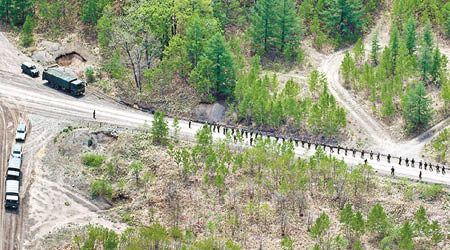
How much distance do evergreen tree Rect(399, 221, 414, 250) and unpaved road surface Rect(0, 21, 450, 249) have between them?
15.3m

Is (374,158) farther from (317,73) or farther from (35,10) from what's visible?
(35,10)

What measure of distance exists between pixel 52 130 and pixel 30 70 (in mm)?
19160

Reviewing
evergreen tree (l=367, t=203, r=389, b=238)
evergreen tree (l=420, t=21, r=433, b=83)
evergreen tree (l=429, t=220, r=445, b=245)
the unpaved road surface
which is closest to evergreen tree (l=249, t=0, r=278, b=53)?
the unpaved road surface

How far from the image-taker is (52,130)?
117 meters

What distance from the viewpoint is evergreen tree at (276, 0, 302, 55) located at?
5379 inches

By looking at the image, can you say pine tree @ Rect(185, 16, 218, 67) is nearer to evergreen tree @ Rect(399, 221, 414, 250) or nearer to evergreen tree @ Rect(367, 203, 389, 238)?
evergreen tree @ Rect(367, 203, 389, 238)

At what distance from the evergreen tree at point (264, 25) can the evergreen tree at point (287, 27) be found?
42.2 inches

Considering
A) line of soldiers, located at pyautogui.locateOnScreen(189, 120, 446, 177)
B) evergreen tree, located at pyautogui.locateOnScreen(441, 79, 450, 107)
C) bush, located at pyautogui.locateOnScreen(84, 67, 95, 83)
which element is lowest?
line of soldiers, located at pyautogui.locateOnScreen(189, 120, 446, 177)

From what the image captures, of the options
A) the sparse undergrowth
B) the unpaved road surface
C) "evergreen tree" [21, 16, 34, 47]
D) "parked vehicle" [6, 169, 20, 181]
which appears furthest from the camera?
"evergreen tree" [21, 16, 34, 47]

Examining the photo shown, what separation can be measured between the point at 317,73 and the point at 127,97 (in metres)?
32.5

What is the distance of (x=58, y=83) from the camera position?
12838cm

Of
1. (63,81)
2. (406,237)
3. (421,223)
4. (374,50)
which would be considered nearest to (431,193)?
(421,223)

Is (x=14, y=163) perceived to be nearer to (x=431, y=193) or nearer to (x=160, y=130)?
(x=160, y=130)

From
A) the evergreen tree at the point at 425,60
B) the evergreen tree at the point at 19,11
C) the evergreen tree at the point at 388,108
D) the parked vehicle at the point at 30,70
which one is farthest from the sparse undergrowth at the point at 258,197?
the evergreen tree at the point at 19,11
